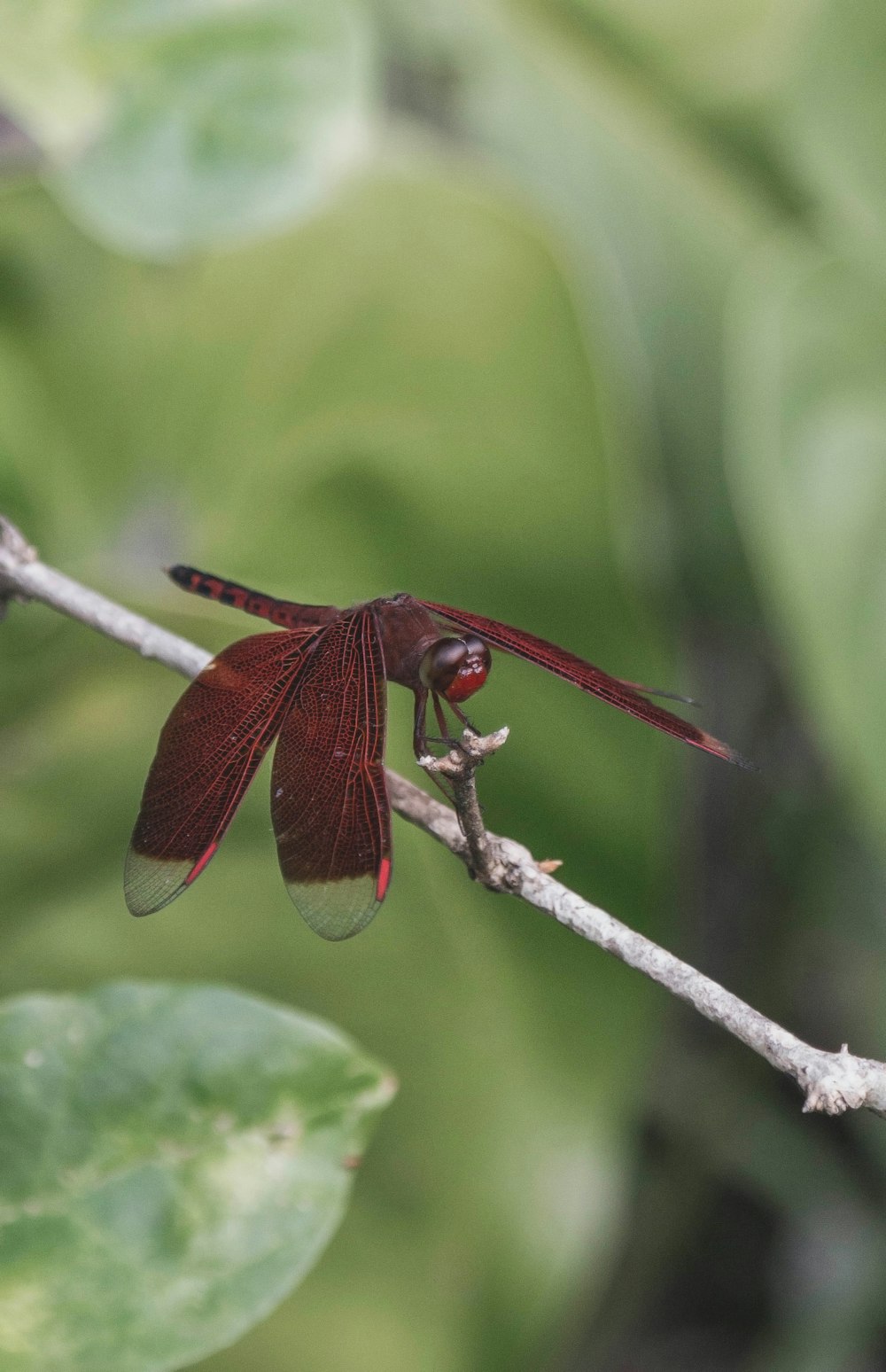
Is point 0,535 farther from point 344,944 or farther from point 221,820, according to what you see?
point 344,944

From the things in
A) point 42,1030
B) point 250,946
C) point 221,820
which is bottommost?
point 250,946

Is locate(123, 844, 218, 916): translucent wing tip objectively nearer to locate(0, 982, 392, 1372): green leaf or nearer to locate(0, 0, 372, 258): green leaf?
locate(0, 982, 392, 1372): green leaf

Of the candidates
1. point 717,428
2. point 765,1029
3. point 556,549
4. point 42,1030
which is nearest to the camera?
point 765,1029

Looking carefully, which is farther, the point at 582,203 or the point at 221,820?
the point at 582,203

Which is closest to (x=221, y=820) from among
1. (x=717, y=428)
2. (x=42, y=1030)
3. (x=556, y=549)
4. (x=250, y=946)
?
(x=42, y=1030)

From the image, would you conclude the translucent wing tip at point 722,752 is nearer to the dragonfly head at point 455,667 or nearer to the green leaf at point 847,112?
the dragonfly head at point 455,667

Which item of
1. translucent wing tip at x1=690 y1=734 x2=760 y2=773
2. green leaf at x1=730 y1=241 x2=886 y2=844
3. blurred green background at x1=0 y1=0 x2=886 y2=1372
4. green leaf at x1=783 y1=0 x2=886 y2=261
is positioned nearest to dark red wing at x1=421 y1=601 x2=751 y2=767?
translucent wing tip at x1=690 y1=734 x2=760 y2=773
